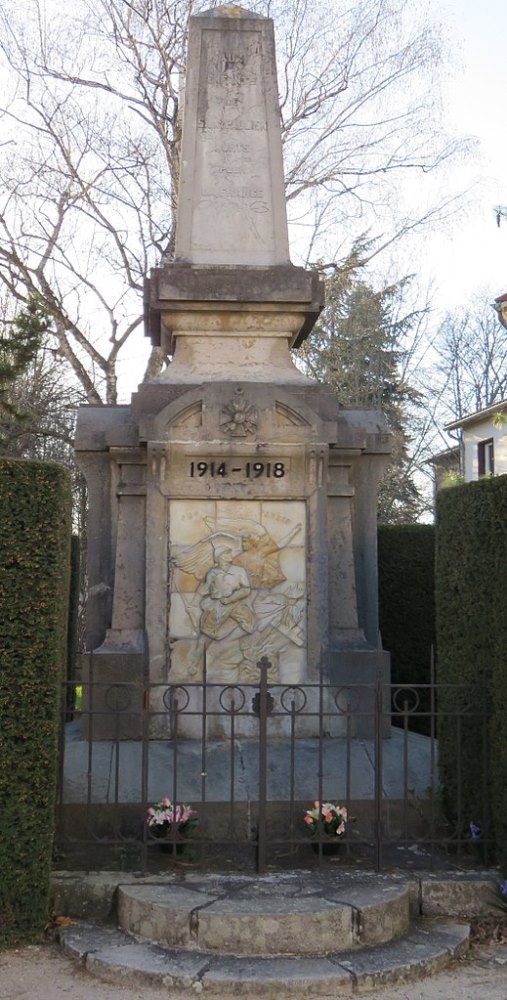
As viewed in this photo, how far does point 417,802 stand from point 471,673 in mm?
953

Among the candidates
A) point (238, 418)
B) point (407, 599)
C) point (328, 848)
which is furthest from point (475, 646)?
point (407, 599)

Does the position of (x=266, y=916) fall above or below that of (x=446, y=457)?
below

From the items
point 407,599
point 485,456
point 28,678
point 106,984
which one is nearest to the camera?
point 106,984

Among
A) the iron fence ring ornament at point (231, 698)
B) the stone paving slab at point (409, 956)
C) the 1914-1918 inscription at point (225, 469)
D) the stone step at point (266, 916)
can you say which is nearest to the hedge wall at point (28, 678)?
the stone step at point (266, 916)

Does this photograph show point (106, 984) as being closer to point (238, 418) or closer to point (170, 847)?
point (170, 847)

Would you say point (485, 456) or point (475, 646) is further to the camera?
point (485, 456)

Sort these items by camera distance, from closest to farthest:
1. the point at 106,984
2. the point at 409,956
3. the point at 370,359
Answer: the point at 106,984, the point at 409,956, the point at 370,359

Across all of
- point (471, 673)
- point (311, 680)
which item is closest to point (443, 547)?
point (471, 673)

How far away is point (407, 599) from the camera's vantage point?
11484 mm

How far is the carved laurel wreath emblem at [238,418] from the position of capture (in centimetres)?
722

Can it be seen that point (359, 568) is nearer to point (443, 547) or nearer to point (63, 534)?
point (443, 547)

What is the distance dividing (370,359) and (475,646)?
2046cm

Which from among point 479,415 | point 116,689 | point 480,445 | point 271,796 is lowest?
point 271,796

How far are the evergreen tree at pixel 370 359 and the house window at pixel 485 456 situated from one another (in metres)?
2.69
